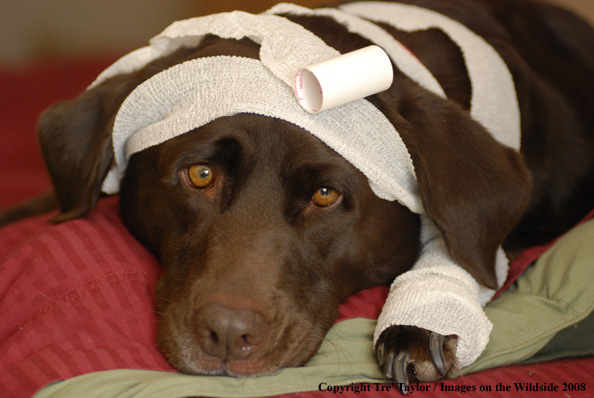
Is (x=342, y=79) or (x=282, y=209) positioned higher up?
(x=342, y=79)

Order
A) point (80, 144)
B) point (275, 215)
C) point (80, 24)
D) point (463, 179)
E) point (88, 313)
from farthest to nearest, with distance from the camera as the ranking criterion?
point (80, 24)
point (80, 144)
point (463, 179)
point (275, 215)
point (88, 313)

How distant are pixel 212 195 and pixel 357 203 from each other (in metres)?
0.37

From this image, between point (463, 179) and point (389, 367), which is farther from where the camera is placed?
point (463, 179)

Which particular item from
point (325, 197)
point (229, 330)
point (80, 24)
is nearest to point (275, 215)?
point (325, 197)

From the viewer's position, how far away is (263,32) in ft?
4.82

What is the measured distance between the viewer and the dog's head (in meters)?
1.19

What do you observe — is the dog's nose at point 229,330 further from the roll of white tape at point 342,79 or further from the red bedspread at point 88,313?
the roll of white tape at point 342,79

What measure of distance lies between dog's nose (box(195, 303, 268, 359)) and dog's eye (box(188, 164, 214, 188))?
0.36 meters

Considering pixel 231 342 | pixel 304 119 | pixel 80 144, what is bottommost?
pixel 231 342

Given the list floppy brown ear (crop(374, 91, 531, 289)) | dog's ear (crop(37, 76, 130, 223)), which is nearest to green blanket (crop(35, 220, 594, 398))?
floppy brown ear (crop(374, 91, 531, 289))

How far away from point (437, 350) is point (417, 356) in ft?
0.16

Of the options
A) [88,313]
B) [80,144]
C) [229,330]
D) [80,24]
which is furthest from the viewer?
[80,24]

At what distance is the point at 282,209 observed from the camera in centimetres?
134

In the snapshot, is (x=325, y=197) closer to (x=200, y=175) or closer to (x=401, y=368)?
(x=200, y=175)
